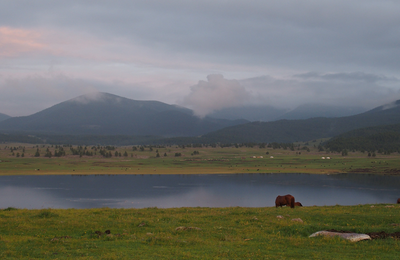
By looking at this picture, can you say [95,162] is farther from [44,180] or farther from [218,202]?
[218,202]

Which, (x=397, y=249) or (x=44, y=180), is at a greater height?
(x=397, y=249)

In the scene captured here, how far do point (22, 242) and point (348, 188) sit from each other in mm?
76633

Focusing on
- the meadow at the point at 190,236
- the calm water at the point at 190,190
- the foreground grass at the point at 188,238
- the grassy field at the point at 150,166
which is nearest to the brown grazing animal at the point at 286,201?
the meadow at the point at 190,236

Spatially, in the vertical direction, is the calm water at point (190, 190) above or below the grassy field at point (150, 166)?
below

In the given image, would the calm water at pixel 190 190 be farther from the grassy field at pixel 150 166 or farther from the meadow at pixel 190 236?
the meadow at pixel 190 236

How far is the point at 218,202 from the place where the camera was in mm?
60625

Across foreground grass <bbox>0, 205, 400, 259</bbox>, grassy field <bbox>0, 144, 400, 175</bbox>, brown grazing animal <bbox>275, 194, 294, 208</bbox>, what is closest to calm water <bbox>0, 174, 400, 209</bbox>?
grassy field <bbox>0, 144, 400, 175</bbox>

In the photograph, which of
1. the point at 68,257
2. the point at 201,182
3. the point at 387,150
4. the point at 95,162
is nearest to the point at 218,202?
the point at 201,182

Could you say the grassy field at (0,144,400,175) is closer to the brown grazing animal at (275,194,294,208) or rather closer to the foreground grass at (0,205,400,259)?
the brown grazing animal at (275,194,294,208)

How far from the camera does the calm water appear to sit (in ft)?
194

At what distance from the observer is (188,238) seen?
1450 centimetres

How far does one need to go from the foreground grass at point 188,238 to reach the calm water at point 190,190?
33.6 meters

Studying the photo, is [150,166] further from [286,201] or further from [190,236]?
[190,236]

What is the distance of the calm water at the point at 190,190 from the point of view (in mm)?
59156
